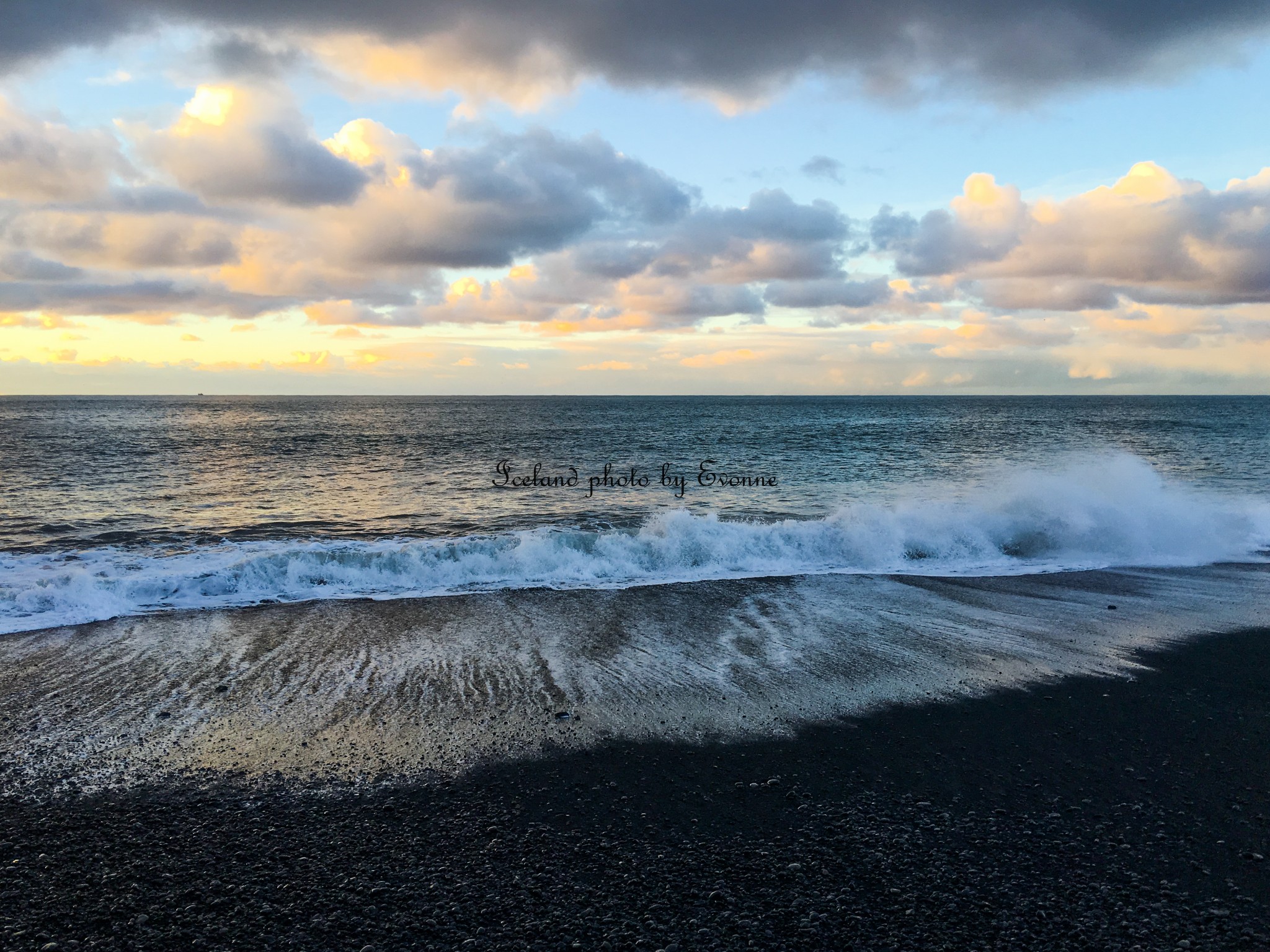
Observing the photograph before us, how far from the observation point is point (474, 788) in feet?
19.9

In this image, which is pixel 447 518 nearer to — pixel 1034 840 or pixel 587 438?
pixel 1034 840

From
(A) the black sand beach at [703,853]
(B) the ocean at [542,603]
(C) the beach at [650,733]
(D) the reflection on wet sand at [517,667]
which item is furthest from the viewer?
(B) the ocean at [542,603]

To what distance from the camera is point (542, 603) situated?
12305 millimetres

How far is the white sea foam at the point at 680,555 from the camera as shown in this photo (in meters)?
12.2

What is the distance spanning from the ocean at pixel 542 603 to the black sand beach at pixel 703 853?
2.63ft

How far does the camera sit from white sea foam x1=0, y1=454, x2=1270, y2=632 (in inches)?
479

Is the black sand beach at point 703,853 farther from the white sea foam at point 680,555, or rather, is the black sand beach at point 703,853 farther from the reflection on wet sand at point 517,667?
the white sea foam at point 680,555

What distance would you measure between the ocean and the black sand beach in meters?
0.80

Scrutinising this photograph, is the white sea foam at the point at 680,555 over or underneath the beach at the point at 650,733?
over

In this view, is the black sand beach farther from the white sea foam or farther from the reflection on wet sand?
the white sea foam

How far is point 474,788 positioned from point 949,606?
9180 millimetres

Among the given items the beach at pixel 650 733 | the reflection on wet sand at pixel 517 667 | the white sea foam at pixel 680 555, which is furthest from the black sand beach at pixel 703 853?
the white sea foam at pixel 680 555

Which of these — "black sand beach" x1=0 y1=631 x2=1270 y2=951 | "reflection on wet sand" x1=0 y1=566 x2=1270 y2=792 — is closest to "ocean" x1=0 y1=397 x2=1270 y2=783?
"reflection on wet sand" x1=0 y1=566 x2=1270 y2=792

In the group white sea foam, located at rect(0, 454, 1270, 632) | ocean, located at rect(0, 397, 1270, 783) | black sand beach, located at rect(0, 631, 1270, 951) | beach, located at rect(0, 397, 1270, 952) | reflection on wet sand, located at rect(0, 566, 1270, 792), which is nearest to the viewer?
black sand beach, located at rect(0, 631, 1270, 951)
